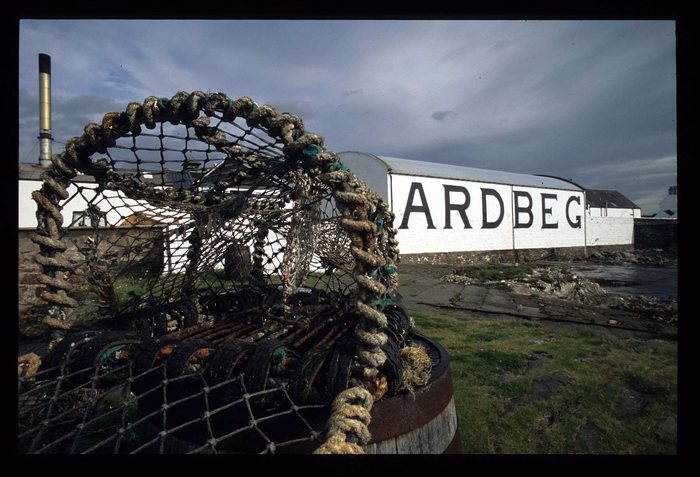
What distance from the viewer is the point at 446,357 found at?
1973 mm

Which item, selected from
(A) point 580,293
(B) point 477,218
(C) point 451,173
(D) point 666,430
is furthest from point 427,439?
(B) point 477,218

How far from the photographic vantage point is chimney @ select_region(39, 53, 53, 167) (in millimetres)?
14998

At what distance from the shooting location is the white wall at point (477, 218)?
620 inches

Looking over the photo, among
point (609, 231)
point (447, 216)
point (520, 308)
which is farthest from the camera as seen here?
point (609, 231)

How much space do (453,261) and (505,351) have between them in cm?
1318

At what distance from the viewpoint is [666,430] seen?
2729mm

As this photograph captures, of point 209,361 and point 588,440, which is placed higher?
point 209,361

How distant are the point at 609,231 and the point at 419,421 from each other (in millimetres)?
31561

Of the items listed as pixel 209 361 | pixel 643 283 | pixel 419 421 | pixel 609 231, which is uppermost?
pixel 609 231

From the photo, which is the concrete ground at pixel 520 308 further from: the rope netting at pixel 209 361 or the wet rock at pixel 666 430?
the rope netting at pixel 209 361

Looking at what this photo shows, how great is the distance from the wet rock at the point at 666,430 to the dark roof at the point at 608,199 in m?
46.1

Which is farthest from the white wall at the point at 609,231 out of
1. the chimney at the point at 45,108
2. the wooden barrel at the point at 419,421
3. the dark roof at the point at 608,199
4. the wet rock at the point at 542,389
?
the chimney at the point at 45,108

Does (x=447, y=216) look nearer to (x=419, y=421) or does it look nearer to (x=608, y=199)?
(x=419, y=421)

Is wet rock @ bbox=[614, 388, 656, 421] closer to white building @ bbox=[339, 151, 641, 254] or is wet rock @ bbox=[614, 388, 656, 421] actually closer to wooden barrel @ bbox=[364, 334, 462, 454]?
wooden barrel @ bbox=[364, 334, 462, 454]
